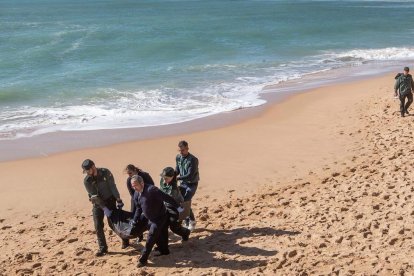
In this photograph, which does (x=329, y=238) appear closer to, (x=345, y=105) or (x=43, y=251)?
(x=43, y=251)

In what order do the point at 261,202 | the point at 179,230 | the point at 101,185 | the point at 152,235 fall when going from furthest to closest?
the point at 261,202
the point at 179,230
the point at 101,185
the point at 152,235

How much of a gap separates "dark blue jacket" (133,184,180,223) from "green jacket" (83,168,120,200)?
484 mm

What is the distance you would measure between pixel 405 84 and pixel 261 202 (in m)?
6.75

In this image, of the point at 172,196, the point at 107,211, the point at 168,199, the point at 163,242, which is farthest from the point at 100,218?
the point at 168,199

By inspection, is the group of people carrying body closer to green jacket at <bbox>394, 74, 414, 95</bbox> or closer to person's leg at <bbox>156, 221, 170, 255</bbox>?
person's leg at <bbox>156, 221, 170, 255</bbox>

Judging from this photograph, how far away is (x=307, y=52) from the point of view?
35.8 m

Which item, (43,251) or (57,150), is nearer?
(43,251)

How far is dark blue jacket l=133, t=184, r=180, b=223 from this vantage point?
22.7 ft

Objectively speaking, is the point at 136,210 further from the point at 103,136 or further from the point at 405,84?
the point at 405,84

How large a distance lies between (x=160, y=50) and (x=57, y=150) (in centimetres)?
2282

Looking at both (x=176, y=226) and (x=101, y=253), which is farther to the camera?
(x=101, y=253)

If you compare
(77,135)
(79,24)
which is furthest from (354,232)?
(79,24)

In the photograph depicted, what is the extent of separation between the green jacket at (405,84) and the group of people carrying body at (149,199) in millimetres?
8580

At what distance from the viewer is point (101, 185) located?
742 centimetres
